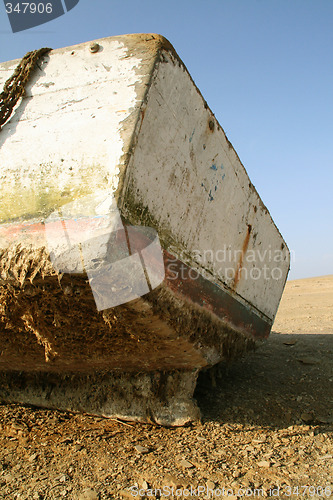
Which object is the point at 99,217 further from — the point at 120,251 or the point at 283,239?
the point at 283,239

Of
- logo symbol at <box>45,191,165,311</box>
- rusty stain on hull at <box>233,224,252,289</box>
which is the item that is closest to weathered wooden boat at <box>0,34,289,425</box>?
logo symbol at <box>45,191,165,311</box>

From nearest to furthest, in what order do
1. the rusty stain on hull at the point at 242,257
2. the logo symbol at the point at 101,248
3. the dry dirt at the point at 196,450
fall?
the logo symbol at the point at 101,248, the dry dirt at the point at 196,450, the rusty stain on hull at the point at 242,257

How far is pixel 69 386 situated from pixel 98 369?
26 centimetres

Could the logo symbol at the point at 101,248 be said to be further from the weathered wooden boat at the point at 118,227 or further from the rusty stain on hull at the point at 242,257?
the rusty stain on hull at the point at 242,257

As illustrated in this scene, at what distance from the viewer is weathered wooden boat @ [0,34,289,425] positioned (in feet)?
4.25

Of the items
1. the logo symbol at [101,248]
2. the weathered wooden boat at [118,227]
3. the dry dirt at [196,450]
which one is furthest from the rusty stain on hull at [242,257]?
the logo symbol at [101,248]

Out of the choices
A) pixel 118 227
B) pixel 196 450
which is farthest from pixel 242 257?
pixel 118 227

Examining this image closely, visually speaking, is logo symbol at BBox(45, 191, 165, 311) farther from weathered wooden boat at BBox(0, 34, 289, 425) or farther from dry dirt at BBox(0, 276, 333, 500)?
dry dirt at BBox(0, 276, 333, 500)

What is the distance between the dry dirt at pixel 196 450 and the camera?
1.44 metres

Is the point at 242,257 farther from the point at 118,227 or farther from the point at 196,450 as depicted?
the point at 118,227

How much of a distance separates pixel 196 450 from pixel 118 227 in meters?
1.12

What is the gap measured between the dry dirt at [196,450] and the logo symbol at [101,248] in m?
0.72

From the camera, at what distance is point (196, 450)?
171 cm

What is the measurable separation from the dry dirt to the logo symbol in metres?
0.72
